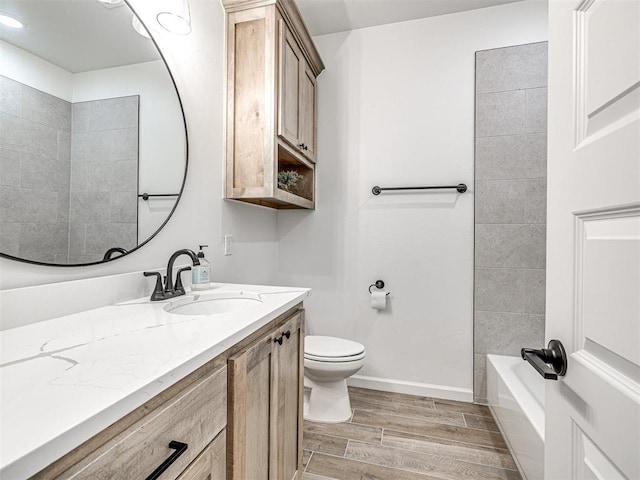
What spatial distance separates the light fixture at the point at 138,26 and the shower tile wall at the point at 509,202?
197 centimetres

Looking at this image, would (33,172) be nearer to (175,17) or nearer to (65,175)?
(65,175)

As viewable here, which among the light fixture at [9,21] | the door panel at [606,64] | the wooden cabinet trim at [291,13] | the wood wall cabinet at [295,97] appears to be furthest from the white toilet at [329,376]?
the wooden cabinet trim at [291,13]

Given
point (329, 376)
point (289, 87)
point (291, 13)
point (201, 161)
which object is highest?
point (291, 13)

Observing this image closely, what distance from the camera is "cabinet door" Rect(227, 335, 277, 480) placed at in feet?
2.70

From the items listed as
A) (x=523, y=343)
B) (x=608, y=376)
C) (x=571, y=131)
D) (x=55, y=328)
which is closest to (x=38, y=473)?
(x=55, y=328)

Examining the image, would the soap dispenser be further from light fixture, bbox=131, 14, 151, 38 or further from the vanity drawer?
light fixture, bbox=131, 14, 151, 38

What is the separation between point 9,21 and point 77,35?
22 centimetres

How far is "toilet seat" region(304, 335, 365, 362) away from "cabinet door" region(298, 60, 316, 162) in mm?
1241

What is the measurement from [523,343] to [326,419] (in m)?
1.36

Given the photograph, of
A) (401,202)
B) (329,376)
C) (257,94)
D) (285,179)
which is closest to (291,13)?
(257,94)

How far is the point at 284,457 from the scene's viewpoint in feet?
3.96

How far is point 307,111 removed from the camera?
7.56ft

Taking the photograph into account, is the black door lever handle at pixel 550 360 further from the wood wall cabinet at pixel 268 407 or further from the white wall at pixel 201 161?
the white wall at pixel 201 161

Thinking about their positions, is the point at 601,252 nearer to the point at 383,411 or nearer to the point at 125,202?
the point at 125,202
